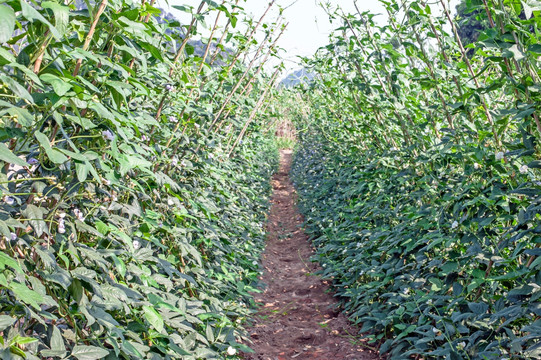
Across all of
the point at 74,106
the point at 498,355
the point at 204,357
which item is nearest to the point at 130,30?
the point at 74,106

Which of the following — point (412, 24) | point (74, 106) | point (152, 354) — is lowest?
point (152, 354)

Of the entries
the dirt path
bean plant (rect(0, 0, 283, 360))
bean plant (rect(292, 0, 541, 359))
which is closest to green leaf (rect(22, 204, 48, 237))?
bean plant (rect(0, 0, 283, 360))

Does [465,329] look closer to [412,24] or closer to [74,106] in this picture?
[412,24]

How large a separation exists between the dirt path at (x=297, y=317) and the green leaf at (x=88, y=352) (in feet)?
5.77

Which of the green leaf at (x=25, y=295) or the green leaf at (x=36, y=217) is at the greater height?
the green leaf at (x=36, y=217)

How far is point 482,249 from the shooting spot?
218cm

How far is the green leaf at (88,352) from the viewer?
1.40 metres

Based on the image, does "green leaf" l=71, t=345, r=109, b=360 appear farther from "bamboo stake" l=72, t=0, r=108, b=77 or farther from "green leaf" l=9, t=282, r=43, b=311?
"bamboo stake" l=72, t=0, r=108, b=77

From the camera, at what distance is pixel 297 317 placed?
385 cm

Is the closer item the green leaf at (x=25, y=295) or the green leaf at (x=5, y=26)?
the green leaf at (x=5, y=26)

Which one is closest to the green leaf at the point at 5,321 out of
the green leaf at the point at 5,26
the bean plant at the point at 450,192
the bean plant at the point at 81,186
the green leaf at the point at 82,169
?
the bean plant at the point at 81,186

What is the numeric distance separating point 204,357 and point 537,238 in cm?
168

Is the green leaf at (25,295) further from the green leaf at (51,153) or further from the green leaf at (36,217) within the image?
the green leaf at (51,153)

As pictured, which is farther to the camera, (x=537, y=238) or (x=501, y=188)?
(x=501, y=188)
